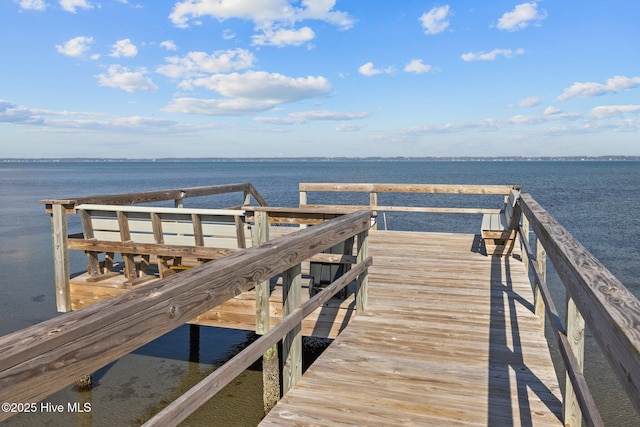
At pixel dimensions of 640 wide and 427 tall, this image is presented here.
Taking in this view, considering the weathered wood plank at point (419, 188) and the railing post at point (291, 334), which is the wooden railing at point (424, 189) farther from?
the railing post at point (291, 334)

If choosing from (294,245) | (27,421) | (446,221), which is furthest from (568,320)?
(446,221)

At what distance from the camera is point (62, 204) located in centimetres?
555

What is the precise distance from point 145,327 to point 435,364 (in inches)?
104

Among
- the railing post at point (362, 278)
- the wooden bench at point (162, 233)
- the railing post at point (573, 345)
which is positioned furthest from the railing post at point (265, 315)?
the railing post at point (573, 345)

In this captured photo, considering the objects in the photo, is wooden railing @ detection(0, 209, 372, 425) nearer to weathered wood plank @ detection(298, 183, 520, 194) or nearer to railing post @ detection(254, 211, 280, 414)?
railing post @ detection(254, 211, 280, 414)

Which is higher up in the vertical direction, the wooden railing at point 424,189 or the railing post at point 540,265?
the wooden railing at point 424,189

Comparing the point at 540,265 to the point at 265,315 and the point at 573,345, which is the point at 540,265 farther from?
Result: the point at 265,315

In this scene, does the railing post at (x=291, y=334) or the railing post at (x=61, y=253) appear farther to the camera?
the railing post at (x=61, y=253)

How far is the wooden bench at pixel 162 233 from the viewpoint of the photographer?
5.46 metres

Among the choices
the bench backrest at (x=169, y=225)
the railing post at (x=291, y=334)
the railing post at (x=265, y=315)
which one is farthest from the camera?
the bench backrest at (x=169, y=225)

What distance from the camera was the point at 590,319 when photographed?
5.79 feet

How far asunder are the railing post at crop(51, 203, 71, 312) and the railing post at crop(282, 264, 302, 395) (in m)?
3.78

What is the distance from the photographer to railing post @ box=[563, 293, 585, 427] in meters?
2.56

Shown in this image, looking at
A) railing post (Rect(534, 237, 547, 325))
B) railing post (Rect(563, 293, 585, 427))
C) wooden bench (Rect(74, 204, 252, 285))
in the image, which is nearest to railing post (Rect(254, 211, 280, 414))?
wooden bench (Rect(74, 204, 252, 285))
